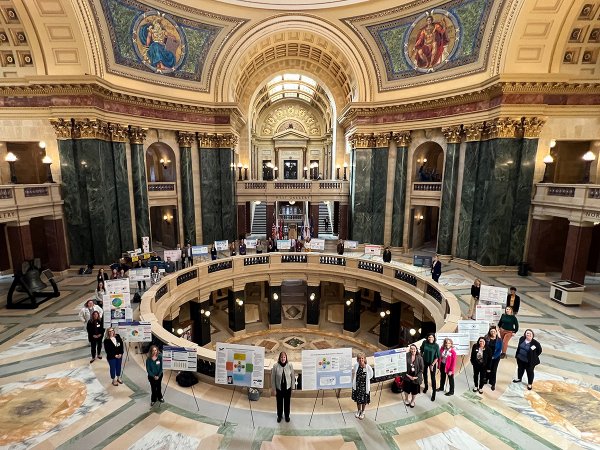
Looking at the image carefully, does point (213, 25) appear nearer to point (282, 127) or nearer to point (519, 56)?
point (519, 56)

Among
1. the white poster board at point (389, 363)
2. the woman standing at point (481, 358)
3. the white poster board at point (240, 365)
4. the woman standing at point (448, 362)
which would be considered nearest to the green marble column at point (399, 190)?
the woman standing at point (481, 358)

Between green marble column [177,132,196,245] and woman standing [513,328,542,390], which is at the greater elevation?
green marble column [177,132,196,245]

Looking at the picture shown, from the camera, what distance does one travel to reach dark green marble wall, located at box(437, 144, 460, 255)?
18.5m

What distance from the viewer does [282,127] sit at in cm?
3922

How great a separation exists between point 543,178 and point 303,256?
1283cm

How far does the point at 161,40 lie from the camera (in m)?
18.7

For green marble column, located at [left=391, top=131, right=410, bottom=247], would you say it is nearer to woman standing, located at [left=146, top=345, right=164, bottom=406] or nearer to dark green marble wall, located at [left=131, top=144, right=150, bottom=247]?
dark green marble wall, located at [left=131, top=144, right=150, bottom=247]

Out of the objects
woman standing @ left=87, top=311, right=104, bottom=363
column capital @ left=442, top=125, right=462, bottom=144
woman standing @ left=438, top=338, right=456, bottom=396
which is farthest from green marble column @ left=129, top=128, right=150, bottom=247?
column capital @ left=442, top=125, right=462, bottom=144

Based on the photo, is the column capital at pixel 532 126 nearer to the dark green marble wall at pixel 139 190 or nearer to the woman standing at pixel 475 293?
the woman standing at pixel 475 293

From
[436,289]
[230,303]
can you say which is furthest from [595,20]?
[230,303]

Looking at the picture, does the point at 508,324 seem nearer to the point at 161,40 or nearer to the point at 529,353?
the point at 529,353

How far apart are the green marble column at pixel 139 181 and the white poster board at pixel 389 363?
54.6 feet

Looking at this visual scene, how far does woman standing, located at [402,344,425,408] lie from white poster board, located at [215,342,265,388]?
3.00 meters

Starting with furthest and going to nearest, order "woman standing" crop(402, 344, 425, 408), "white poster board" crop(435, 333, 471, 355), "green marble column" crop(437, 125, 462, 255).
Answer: "green marble column" crop(437, 125, 462, 255)
"white poster board" crop(435, 333, 471, 355)
"woman standing" crop(402, 344, 425, 408)
